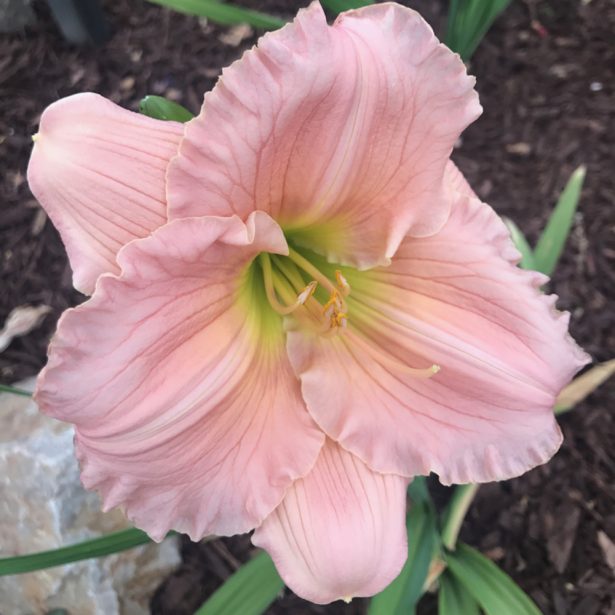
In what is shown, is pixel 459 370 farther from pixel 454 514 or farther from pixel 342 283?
Result: pixel 454 514

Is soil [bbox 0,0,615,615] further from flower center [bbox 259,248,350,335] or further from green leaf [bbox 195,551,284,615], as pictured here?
flower center [bbox 259,248,350,335]

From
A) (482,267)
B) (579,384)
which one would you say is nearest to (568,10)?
(579,384)

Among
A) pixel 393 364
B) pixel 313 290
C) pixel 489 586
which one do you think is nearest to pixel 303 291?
pixel 313 290

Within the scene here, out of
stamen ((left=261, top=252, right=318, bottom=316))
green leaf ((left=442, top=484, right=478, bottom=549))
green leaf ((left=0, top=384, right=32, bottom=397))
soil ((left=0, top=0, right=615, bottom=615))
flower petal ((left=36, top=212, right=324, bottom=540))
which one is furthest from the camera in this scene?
soil ((left=0, top=0, right=615, bottom=615))

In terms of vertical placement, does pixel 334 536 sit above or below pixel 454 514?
above

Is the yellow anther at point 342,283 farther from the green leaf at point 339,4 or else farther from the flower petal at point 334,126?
the green leaf at point 339,4

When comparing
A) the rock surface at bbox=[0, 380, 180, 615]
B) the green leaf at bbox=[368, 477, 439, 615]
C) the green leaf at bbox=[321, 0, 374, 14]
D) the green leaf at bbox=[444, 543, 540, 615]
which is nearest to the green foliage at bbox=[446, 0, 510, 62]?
the green leaf at bbox=[321, 0, 374, 14]

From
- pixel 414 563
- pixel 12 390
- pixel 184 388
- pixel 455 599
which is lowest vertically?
pixel 455 599

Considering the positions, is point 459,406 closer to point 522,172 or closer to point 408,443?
point 408,443
